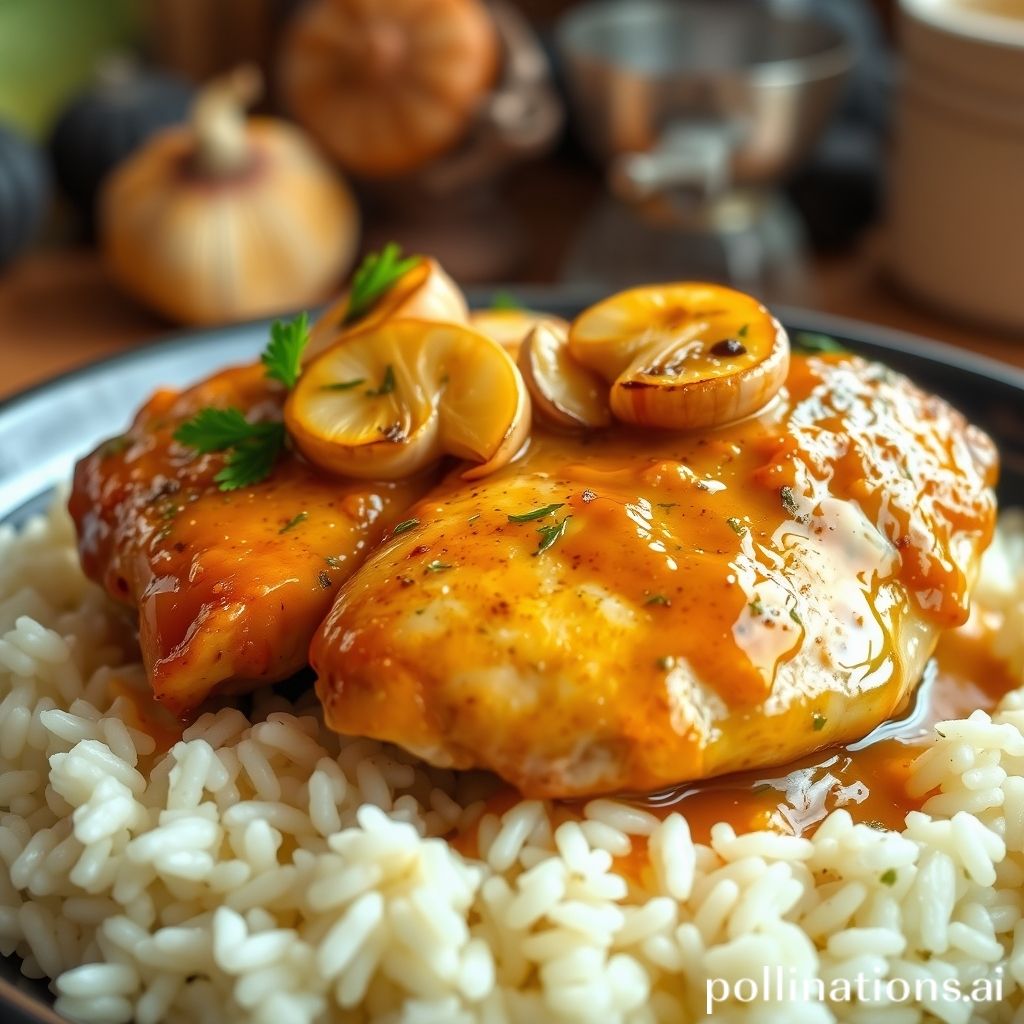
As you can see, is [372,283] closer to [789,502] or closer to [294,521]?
[294,521]

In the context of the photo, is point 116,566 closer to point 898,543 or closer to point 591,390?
point 591,390

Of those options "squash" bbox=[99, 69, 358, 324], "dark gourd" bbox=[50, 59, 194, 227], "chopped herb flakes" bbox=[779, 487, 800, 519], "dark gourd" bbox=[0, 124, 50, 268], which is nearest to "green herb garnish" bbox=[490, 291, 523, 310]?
"chopped herb flakes" bbox=[779, 487, 800, 519]

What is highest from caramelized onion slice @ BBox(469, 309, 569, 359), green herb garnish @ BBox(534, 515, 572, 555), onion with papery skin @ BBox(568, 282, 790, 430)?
onion with papery skin @ BBox(568, 282, 790, 430)

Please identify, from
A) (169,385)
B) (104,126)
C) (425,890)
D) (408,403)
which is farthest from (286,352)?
(104,126)

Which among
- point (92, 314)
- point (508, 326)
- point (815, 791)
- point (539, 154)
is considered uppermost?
point (508, 326)

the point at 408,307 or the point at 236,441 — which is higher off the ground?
the point at 408,307

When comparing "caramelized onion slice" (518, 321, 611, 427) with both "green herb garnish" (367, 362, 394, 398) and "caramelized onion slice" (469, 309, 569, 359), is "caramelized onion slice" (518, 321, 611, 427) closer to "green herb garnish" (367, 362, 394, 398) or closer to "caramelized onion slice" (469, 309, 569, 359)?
"caramelized onion slice" (469, 309, 569, 359)

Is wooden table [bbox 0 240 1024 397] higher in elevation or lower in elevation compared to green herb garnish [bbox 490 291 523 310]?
lower

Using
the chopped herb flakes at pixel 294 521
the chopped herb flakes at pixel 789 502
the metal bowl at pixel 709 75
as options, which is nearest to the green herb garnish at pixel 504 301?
the chopped herb flakes at pixel 294 521

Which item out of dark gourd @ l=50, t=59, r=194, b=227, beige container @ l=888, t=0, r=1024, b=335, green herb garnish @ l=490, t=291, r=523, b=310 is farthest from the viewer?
dark gourd @ l=50, t=59, r=194, b=227
